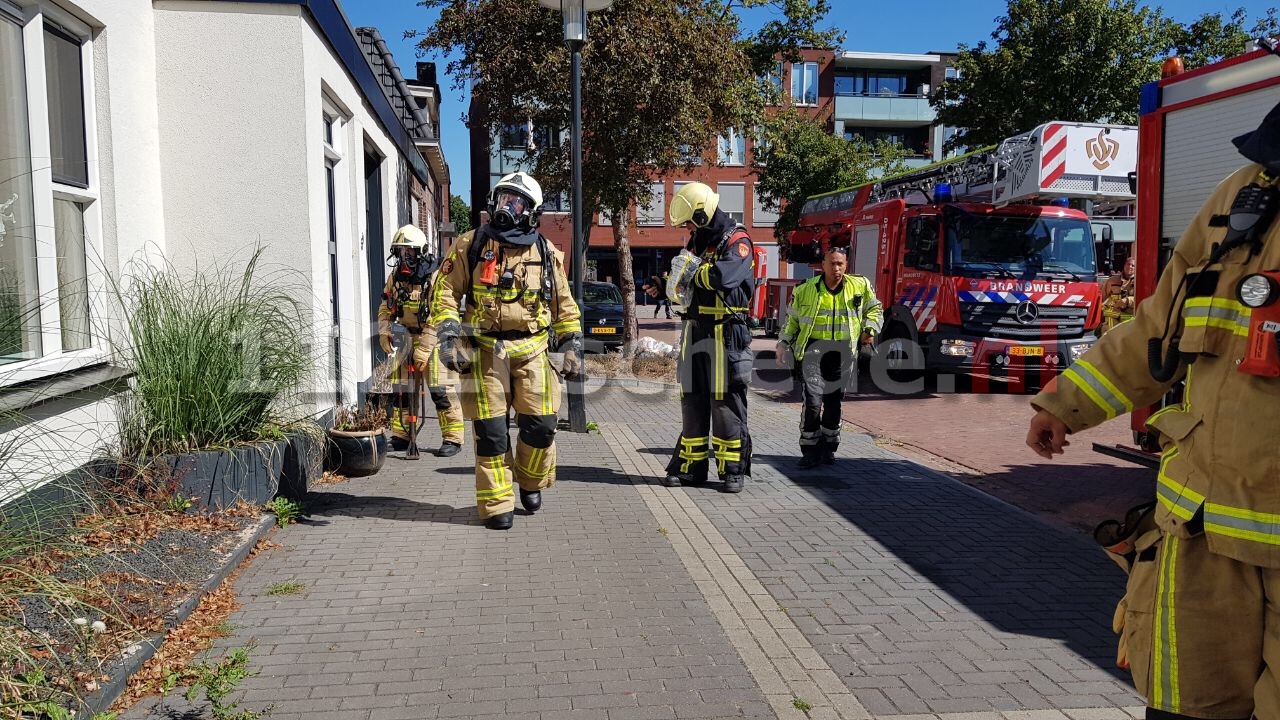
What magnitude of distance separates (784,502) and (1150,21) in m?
20.3

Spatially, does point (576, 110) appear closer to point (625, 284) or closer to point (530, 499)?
point (530, 499)

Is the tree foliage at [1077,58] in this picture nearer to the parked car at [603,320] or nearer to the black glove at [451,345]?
the parked car at [603,320]

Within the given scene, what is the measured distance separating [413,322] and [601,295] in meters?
13.9

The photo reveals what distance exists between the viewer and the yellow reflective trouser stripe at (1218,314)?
2.31 m

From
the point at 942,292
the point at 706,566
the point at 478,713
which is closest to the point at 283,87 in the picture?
the point at 706,566

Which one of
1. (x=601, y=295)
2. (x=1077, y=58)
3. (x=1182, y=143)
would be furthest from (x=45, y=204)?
(x=1077, y=58)

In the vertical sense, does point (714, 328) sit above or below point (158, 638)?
above

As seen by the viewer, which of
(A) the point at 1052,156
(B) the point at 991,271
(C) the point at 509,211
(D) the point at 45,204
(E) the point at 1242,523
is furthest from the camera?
(B) the point at 991,271

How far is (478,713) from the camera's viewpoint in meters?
3.43

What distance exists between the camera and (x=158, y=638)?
12.4 feet

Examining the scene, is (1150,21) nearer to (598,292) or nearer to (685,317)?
(598,292)

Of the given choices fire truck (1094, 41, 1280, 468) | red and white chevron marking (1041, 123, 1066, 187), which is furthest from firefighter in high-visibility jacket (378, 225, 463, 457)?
red and white chevron marking (1041, 123, 1066, 187)

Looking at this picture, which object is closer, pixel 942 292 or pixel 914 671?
pixel 914 671

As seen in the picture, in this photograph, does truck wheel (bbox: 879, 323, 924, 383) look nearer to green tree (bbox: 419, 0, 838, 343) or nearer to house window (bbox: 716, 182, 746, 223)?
green tree (bbox: 419, 0, 838, 343)
